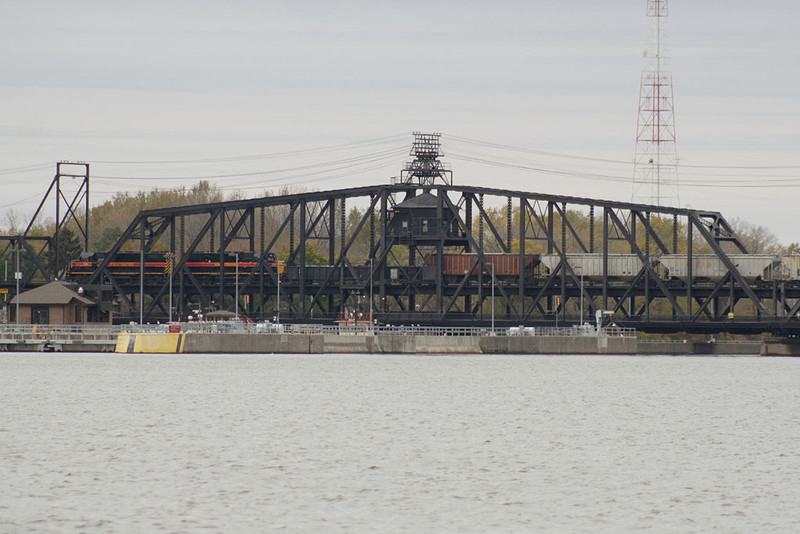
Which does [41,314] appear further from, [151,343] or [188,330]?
[188,330]

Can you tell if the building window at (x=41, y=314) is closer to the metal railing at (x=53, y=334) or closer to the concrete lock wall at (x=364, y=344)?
Result: the metal railing at (x=53, y=334)

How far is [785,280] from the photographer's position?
408ft

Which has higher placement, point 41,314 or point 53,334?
point 41,314

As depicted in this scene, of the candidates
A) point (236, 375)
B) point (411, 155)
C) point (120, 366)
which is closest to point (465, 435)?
point (236, 375)

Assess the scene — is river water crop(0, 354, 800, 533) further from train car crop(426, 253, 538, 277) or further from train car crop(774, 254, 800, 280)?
train car crop(426, 253, 538, 277)

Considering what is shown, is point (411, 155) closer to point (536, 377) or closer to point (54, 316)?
point (54, 316)

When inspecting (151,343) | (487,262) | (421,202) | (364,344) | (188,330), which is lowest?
(364,344)

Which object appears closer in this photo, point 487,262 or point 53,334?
point 53,334

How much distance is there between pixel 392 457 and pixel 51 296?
86834mm

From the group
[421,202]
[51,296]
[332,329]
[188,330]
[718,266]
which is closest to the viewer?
[188,330]

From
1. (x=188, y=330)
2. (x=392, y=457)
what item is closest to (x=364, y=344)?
(x=188, y=330)

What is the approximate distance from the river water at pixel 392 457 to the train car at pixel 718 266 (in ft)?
159

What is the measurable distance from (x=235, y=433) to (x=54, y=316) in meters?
78.0

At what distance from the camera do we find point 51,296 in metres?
122
